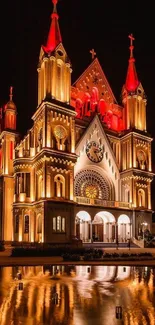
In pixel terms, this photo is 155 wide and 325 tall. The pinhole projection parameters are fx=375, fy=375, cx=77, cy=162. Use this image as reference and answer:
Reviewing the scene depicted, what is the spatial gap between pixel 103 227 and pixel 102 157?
11.5m

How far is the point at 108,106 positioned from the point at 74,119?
39.4 feet

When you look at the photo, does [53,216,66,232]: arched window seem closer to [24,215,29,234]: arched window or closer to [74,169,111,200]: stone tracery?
[24,215,29,234]: arched window

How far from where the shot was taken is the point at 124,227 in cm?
6194

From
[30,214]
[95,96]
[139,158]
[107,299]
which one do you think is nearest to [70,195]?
[30,214]

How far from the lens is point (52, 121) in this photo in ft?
179

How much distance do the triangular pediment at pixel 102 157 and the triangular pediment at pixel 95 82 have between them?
6.64m

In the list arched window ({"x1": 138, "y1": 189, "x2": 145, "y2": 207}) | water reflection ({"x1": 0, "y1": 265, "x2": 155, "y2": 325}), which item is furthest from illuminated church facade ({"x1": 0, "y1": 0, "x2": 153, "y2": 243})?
water reflection ({"x1": 0, "y1": 265, "x2": 155, "y2": 325})

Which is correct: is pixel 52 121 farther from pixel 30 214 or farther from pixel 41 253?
pixel 41 253

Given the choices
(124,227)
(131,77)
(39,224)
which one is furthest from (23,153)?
(131,77)

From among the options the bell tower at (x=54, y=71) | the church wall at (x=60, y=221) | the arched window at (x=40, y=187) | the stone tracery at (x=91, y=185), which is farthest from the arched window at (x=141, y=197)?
the bell tower at (x=54, y=71)

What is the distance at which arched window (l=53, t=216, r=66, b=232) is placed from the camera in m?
51.4

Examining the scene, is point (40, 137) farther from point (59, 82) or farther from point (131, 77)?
point (131, 77)

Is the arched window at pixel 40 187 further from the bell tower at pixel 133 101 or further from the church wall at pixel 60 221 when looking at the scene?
the bell tower at pixel 133 101

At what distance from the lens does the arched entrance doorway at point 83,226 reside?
190 feet
